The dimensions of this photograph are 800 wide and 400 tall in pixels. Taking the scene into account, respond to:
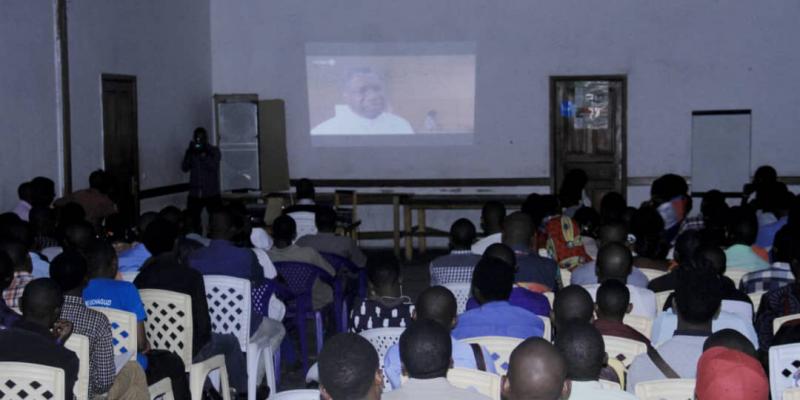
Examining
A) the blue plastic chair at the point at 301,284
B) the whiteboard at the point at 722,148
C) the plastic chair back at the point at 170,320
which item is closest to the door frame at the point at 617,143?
the whiteboard at the point at 722,148

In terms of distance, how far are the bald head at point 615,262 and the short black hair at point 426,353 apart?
75.1 inches

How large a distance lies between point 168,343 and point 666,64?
858cm

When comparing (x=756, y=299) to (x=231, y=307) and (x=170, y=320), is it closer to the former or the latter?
(x=231, y=307)

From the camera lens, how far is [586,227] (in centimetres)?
700

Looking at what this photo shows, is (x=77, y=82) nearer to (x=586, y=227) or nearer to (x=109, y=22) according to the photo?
(x=109, y=22)

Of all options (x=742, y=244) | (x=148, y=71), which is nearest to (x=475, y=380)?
(x=742, y=244)

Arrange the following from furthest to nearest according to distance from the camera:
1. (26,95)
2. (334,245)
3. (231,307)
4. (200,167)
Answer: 1. (200,167)
2. (26,95)
3. (334,245)
4. (231,307)

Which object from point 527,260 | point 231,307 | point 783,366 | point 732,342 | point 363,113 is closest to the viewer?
point 732,342

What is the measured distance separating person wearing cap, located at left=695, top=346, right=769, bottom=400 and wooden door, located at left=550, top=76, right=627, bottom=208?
9.31 m

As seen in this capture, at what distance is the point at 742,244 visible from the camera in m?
5.51

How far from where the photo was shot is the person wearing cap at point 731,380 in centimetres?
254

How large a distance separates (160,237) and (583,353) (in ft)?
9.31

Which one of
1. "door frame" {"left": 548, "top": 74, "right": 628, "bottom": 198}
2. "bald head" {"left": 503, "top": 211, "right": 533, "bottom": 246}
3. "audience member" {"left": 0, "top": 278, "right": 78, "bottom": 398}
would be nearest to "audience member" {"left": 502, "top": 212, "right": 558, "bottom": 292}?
"bald head" {"left": 503, "top": 211, "right": 533, "bottom": 246}

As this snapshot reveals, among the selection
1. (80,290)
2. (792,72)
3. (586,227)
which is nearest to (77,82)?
(586,227)
